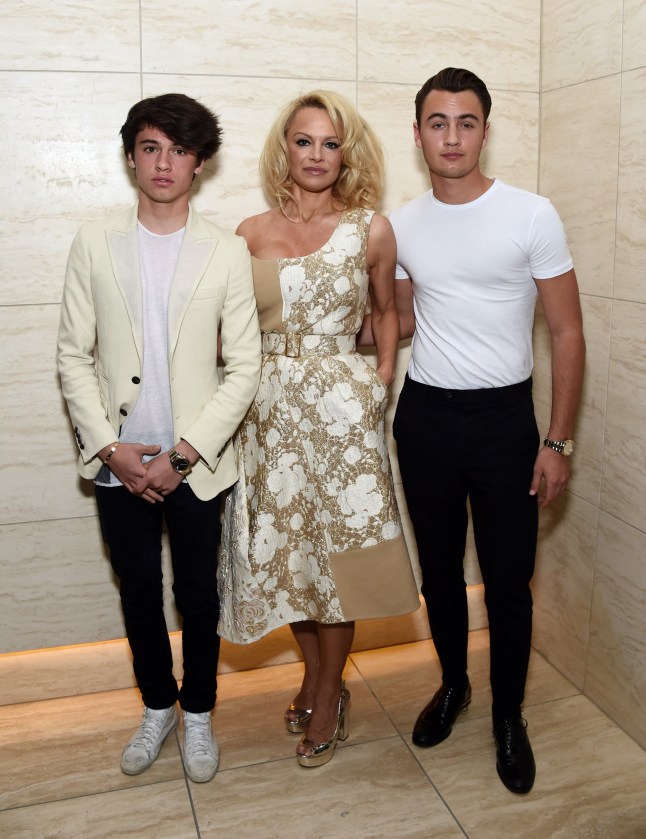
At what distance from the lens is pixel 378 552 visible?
2.11 meters

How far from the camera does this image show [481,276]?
6.57ft

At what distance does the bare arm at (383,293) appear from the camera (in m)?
2.12

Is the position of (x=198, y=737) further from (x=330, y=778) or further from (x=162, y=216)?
(x=162, y=216)

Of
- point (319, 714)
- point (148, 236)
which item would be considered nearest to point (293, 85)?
point (148, 236)

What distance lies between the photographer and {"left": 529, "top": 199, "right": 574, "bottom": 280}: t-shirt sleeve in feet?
6.43

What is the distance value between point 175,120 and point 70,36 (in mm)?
555

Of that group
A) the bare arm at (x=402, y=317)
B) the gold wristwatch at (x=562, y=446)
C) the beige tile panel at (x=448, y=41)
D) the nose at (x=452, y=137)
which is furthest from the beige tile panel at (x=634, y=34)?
the gold wristwatch at (x=562, y=446)

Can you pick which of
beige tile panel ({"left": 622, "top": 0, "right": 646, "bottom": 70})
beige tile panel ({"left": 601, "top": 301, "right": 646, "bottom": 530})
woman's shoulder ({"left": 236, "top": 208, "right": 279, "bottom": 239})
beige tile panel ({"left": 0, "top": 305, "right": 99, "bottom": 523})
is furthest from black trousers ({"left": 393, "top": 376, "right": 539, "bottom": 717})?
beige tile panel ({"left": 0, "top": 305, "right": 99, "bottom": 523})

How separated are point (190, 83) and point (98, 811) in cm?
191

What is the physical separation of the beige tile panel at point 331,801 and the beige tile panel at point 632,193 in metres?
1.38

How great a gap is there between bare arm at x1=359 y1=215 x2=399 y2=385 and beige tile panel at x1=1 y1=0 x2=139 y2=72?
32.2 inches

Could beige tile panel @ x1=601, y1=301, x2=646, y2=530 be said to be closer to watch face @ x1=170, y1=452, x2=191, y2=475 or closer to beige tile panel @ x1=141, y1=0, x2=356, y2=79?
beige tile panel @ x1=141, y1=0, x2=356, y2=79

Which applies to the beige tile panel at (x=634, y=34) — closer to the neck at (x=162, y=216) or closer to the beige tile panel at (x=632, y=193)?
the beige tile panel at (x=632, y=193)

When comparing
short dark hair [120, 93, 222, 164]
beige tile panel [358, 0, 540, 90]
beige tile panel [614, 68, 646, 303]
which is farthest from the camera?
beige tile panel [358, 0, 540, 90]
